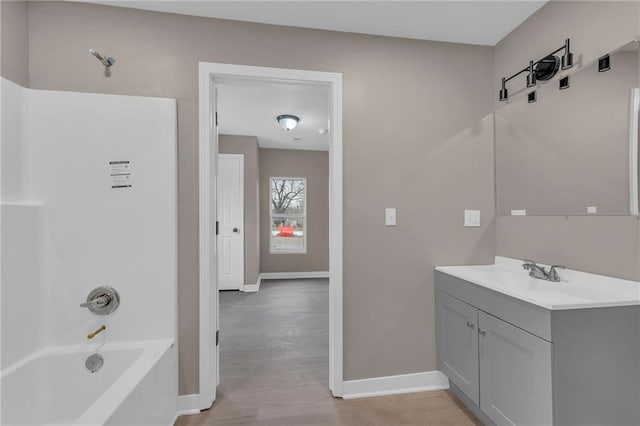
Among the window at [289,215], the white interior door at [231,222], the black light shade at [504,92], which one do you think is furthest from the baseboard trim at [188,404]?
the window at [289,215]

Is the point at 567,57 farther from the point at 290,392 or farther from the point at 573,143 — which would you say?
the point at 290,392

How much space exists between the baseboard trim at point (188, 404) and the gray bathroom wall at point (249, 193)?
321 centimetres

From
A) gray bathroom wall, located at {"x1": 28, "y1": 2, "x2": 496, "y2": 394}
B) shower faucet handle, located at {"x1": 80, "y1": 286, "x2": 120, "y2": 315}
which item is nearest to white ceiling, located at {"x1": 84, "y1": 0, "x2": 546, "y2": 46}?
gray bathroom wall, located at {"x1": 28, "y1": 2, "x2": 496, "y2": 394}

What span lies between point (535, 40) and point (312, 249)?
5.00m

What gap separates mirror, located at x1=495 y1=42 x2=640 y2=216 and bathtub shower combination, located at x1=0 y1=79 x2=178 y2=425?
90.2 inches

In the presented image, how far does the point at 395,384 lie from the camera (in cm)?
211

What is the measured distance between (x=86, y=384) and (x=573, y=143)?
9.93ft

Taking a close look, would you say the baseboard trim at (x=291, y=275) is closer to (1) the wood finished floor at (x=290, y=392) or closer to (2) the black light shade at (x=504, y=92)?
(1) the wood finished floor at (x=290, y=392)

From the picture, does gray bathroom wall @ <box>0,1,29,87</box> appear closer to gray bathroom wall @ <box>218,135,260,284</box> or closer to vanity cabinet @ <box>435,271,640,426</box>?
vanity cabinet @ <box>435,271,640,426</box>

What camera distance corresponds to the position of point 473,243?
88.2 inches

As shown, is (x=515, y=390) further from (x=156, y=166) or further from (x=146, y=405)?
(x=156, y=166)

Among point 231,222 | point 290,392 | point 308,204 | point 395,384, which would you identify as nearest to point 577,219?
point 395,384

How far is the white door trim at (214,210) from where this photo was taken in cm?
193

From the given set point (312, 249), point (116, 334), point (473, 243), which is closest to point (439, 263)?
point (473, 243)
